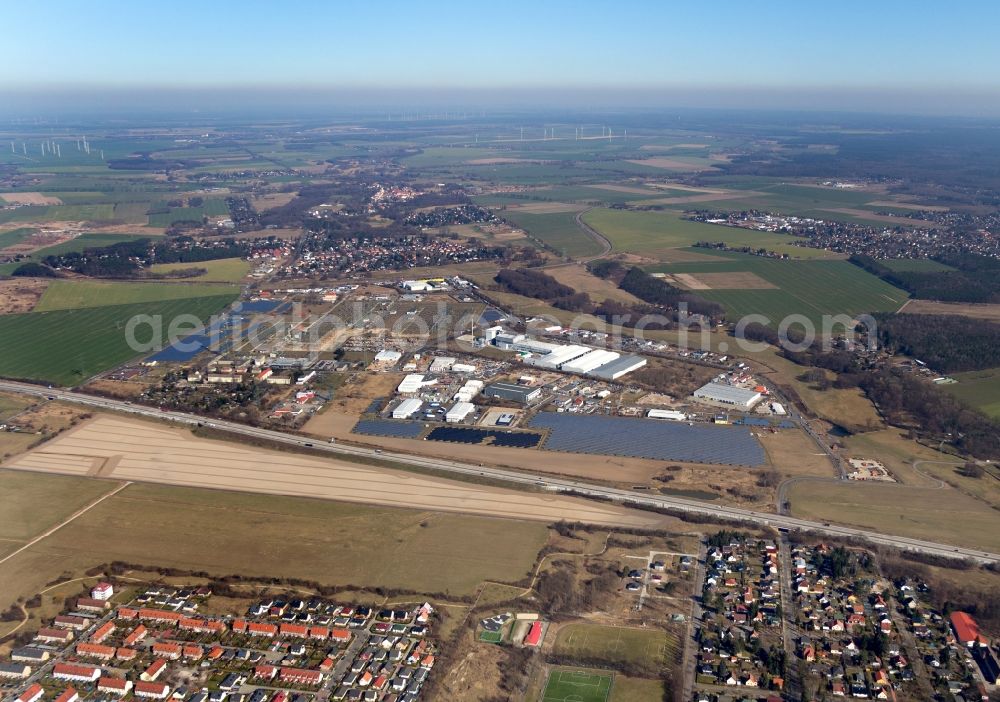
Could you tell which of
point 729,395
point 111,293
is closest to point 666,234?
point 729,395

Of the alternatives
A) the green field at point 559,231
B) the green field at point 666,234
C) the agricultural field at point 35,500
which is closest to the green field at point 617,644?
the agricultural field at point 35,500

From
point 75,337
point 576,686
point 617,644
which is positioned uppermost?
point 75,337

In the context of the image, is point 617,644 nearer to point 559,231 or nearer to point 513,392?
point 513,392

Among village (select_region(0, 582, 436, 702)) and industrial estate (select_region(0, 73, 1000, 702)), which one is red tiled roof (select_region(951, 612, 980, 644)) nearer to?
industrial estate (select_region(0, 73, 1000, 702))

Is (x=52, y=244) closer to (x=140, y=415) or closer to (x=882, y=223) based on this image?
(x=140, y=415)

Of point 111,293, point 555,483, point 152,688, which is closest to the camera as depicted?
point 152,688

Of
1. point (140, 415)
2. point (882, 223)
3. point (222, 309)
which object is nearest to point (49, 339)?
point (222, 309)
